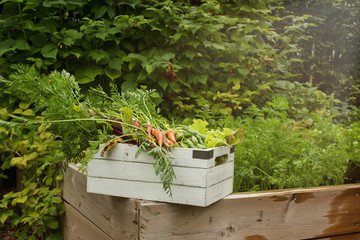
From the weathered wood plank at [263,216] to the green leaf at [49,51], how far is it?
4.97 ft

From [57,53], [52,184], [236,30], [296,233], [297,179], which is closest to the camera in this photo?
[296,233]

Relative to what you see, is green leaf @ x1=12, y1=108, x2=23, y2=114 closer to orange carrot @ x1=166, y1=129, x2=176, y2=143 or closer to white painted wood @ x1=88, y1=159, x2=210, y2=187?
white painted wood @ x1=88, y1=159, x2=210, y2=187

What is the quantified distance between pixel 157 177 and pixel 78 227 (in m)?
0.88

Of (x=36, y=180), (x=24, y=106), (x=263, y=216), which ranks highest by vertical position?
(x=24, y=106)

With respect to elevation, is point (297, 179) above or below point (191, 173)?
below

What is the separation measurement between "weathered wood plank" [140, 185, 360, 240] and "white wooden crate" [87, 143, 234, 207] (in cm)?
8

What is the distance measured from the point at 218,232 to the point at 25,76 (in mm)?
1114

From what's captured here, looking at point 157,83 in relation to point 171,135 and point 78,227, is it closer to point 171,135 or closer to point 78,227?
point 78,227

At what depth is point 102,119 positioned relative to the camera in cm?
141

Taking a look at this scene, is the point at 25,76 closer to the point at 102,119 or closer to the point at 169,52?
the point at 102,119

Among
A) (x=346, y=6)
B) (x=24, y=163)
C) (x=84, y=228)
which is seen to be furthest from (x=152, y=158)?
(x=346, y=6)

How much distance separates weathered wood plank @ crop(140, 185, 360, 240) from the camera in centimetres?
144

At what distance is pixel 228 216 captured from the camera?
158 centimetres

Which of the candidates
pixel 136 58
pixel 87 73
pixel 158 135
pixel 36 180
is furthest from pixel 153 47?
pixel 158 135
